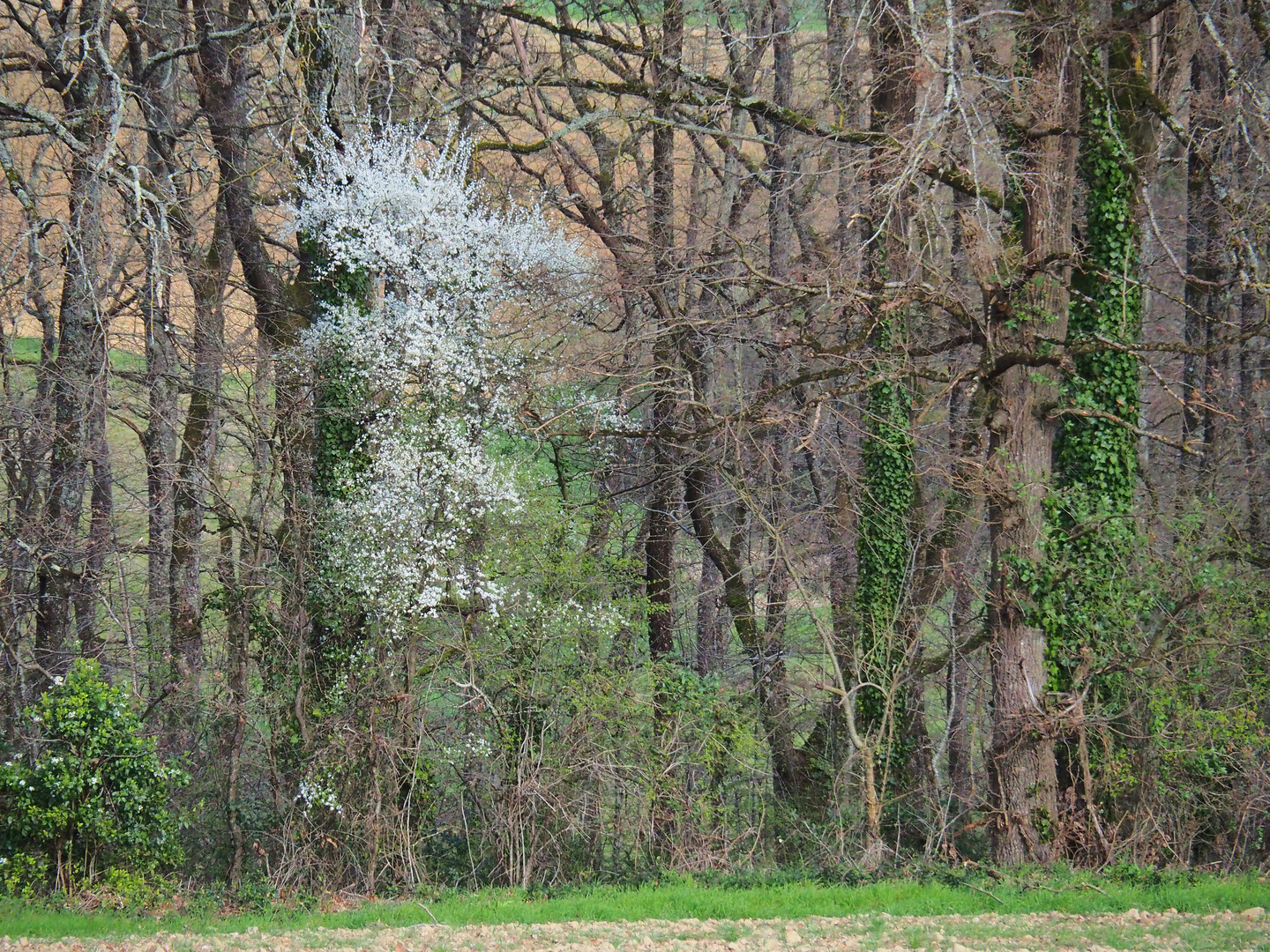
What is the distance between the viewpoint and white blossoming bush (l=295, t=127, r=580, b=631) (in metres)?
10.3

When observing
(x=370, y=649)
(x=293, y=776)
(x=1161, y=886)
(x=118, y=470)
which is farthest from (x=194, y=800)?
(x=1161, y=886)

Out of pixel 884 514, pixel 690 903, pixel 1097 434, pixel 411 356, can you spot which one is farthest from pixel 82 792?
pixel 1097 434

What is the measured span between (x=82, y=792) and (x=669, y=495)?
301 inches

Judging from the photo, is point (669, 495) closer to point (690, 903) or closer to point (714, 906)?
point (690, 903)

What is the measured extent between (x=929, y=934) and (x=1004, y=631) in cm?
376

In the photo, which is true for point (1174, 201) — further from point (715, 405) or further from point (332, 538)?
point (332, 538)

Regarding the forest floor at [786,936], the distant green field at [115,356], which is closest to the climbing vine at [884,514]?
the forest floor at [786,936]

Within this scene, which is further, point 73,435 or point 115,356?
point 115,356

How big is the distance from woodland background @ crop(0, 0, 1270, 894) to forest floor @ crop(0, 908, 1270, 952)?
1961 millimetres

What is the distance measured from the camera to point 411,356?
10648 mm

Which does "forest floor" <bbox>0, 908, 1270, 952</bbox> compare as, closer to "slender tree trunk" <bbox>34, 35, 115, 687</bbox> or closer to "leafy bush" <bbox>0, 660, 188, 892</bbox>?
"leafy bush" <bbox>0, 660, 188, 892</bbox>

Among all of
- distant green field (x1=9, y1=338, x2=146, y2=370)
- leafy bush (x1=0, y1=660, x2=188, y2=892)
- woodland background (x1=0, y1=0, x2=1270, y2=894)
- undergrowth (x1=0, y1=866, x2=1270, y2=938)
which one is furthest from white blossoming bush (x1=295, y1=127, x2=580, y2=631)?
distant green field (x1=9, y1=338, x2=146, y2=370)

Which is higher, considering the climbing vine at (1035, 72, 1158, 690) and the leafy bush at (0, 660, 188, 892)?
the climbing vine at (1035, 72, 1158, 690)

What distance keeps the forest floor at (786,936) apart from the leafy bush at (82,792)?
5.66 feet
